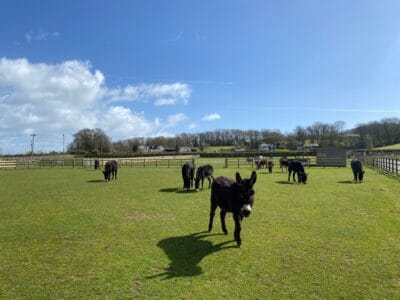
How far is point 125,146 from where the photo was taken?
11869 centimetres

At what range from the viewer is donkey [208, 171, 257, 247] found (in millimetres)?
5918

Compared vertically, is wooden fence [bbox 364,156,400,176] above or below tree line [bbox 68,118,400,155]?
below

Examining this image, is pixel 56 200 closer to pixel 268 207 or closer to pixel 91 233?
pixel 91 233

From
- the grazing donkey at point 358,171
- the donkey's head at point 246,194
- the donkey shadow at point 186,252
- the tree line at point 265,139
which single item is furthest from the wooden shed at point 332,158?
the tree line at point 265,139

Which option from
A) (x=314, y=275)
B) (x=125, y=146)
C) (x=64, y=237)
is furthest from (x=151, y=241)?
(x=125, y=146)

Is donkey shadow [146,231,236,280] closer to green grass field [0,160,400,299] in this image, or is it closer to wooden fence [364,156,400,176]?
green grass field [0,160,400,299]

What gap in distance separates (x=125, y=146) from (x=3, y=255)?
11537cm

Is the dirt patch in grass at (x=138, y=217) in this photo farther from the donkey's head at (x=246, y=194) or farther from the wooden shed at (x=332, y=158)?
the wooden shed at (x=332, y=158)

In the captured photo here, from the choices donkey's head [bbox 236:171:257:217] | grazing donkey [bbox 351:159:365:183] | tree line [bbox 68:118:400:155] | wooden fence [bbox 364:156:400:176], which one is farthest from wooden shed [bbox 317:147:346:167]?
tree line [bbox 68:118:400:155]

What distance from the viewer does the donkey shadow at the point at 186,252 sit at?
5.11 meters

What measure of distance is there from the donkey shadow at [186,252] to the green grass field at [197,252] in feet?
0.07

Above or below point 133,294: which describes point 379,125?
above

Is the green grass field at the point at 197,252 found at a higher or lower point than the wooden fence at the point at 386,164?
lower

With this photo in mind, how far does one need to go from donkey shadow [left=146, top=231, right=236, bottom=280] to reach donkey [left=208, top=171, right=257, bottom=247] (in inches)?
22.5
